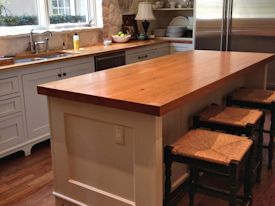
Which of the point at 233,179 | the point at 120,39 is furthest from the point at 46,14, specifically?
the point at 233,179

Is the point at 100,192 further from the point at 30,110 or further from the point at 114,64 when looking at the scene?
the point at 114,64

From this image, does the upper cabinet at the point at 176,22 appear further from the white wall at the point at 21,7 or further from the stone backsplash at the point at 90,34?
the white wall at the point at 21,7

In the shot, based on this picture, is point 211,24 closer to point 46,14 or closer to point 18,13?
point 46,14

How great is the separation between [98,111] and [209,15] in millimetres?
3396

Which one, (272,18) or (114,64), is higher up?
(272,18)

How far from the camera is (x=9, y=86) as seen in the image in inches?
122

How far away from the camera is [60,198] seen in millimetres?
2336

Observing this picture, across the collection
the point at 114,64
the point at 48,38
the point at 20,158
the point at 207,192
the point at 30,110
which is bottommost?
the point at 20,158

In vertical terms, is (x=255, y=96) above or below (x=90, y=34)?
below

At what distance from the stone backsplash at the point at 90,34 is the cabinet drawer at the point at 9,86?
2.26 feet

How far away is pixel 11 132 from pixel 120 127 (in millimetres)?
1642

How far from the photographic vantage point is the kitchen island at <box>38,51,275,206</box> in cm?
182

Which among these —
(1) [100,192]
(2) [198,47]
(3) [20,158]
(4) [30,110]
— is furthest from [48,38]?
(1) [100,192]

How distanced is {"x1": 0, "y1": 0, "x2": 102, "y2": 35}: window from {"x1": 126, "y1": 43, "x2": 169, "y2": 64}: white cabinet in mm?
755
